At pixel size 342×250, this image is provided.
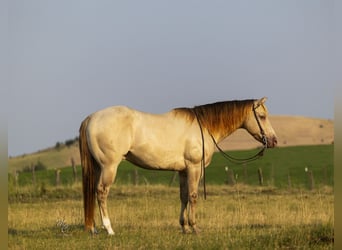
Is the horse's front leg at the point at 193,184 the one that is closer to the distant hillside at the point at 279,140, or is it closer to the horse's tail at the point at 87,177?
the horse's tail at the point at 87,177

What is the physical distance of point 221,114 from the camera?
10.9 metres

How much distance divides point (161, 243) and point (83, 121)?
3.07m

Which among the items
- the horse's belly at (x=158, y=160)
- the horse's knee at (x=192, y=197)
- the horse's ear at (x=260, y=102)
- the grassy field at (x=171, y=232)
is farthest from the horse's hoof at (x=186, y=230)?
the horse's ear at (x=260, y=102)

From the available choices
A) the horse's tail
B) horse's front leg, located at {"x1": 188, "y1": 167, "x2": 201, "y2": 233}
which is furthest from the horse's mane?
the horse's tail

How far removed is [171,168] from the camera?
417 inches

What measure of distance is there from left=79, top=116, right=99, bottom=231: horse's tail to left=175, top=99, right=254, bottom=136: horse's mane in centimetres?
180

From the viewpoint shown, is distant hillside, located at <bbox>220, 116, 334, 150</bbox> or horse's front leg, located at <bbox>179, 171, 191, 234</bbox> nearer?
horse's front leg, located at <bbox>179, 171, 191, 234</bbox>

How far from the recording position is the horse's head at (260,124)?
11016 mm

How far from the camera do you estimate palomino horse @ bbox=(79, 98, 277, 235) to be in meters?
10.2

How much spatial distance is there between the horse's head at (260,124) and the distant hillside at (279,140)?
5119 cm

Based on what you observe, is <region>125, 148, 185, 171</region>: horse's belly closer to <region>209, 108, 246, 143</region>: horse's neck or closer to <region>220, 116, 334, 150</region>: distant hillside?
<region>209, 108, 246, 143</region>: horse's neck

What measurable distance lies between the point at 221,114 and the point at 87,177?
2.80 m

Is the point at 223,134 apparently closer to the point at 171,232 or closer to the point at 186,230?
the point at 186,230

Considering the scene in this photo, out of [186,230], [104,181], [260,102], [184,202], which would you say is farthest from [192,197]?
[260,102]
